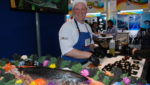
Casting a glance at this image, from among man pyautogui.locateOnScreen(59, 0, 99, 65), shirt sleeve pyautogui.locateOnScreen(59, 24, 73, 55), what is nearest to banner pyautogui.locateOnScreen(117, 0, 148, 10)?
man pyautogui.locateOnScreen(59, 0, 99, 65)

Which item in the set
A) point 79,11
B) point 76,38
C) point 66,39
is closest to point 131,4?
point 79,11

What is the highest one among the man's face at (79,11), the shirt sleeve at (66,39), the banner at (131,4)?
Result: the banner at (131,4)

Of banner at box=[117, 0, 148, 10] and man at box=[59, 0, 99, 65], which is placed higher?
banner at box=[117, 0, 148, 10]

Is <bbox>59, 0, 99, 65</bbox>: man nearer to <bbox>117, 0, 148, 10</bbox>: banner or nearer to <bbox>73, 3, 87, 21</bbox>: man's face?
<bbox>73, 3, 87, 21</bbox>: man's face

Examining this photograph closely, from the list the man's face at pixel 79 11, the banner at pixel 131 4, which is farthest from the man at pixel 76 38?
the banner at pixel 131 4

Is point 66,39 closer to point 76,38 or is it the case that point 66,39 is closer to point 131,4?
point 76,38

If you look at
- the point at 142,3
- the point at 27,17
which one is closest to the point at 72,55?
the point at 27,17

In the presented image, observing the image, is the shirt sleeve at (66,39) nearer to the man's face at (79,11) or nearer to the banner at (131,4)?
the man's face at (79,11)

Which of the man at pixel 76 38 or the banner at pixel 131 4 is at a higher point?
the banner at pixel 131 4

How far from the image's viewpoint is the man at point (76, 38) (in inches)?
A: 77.9

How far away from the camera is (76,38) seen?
6.77 feet

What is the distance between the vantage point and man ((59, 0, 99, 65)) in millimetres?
1979

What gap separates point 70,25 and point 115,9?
7.16m

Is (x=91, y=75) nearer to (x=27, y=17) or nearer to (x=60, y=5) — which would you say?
(x=27, y=17)
